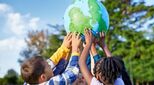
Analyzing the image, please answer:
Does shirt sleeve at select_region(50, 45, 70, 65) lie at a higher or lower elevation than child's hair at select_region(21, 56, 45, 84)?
higher

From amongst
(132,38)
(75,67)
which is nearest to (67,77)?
(75,67)

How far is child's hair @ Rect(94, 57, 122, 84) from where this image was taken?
4.20 metres

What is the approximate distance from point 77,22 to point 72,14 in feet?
0.46

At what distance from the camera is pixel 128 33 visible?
140 ft

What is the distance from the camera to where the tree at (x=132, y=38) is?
42.2m

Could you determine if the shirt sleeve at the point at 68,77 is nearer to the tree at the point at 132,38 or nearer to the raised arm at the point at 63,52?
the raised arm at the point at 63,52

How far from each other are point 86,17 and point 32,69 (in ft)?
3.85

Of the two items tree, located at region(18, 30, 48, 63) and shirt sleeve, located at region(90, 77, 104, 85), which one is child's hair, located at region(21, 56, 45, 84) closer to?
shirt sleeve, located at region(90, 77, 104, 85)

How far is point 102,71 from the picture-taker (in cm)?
420

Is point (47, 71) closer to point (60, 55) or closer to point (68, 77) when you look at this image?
point (68, 77)

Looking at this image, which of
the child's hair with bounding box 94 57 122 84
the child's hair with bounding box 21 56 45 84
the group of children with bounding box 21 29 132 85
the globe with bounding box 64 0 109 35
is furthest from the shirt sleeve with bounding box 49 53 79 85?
the globe with bounding box 64 0 109 35

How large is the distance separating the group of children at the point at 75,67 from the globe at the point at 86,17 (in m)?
0.09

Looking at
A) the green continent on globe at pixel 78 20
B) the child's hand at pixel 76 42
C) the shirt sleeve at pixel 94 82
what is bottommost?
the shirt sleeve at pixel 94 82

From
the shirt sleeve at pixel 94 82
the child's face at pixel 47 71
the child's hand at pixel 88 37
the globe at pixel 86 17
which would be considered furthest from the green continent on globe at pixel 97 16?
the child's face at pixel 47 71
